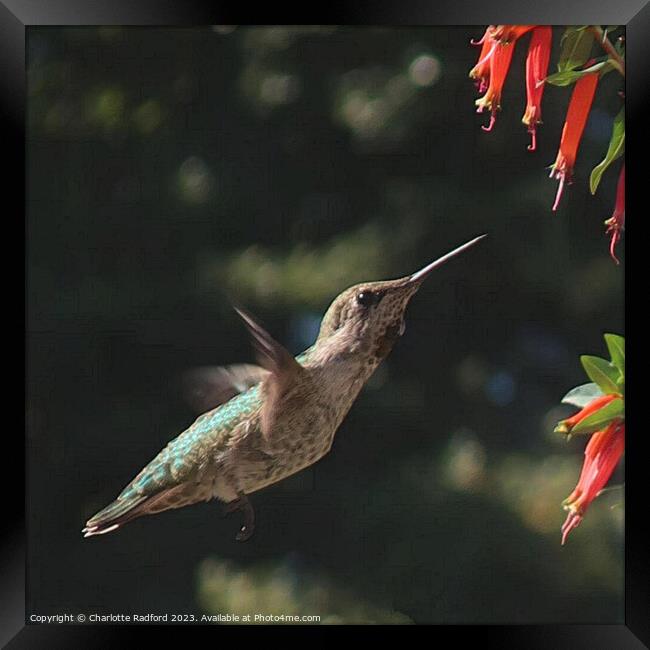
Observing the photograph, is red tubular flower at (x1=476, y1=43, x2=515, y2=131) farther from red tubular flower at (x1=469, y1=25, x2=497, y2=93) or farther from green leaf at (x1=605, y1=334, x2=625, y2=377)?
green leaf at (x1=605, y1=334, x2=625, y2=377)

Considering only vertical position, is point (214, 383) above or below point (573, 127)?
below

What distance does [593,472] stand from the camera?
5.58 ft

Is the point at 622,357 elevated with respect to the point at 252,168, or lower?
lower

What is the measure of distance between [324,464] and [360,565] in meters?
0.17

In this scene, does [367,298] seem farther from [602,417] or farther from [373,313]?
[602,417]

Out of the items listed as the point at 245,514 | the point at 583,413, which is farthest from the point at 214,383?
the point at 583,413

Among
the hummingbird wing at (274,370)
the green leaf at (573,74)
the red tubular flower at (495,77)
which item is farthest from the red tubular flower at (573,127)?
the hummingbird wing at (274,370)

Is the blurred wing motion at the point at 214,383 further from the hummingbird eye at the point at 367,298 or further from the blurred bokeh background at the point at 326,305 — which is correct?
the hummingbird eye at the point at 367,298

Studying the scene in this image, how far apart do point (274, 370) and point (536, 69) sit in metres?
0.63

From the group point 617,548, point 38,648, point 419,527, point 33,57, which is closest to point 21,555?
point 38,648

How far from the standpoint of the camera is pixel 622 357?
1700mm

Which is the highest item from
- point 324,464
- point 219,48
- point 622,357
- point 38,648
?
point 219,48

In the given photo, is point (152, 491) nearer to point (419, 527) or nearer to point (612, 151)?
point (419, 527)

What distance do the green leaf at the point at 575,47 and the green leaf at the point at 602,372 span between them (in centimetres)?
46
